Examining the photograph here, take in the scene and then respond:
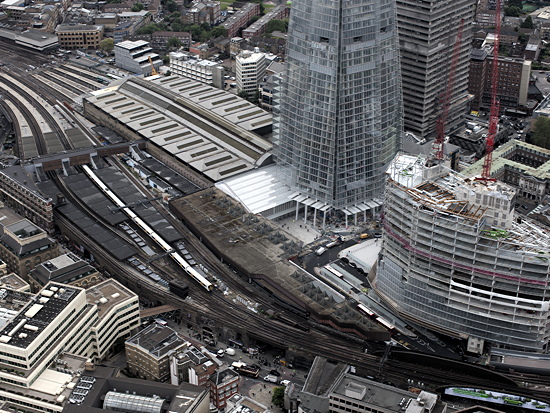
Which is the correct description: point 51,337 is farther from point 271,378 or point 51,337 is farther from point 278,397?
point 278,397

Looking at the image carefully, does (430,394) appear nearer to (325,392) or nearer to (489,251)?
(325,392)

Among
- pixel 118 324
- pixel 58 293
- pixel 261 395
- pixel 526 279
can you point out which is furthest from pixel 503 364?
pixel 58 293

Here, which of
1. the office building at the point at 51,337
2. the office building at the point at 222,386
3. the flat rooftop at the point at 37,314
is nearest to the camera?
the office building at the point at 51,337

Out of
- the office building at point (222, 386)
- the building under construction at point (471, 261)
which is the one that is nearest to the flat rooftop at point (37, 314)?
the office building at point (222, 386)

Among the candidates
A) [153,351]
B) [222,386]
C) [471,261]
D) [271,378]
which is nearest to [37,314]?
[153,351]

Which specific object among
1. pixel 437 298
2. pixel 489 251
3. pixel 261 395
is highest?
pixel 489 251

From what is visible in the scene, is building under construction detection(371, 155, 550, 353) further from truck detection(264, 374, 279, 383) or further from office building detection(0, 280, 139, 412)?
office building detection(0, 280, 139, 412)

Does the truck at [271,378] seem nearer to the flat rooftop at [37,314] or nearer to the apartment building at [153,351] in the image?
the apartment building at [153,351]
